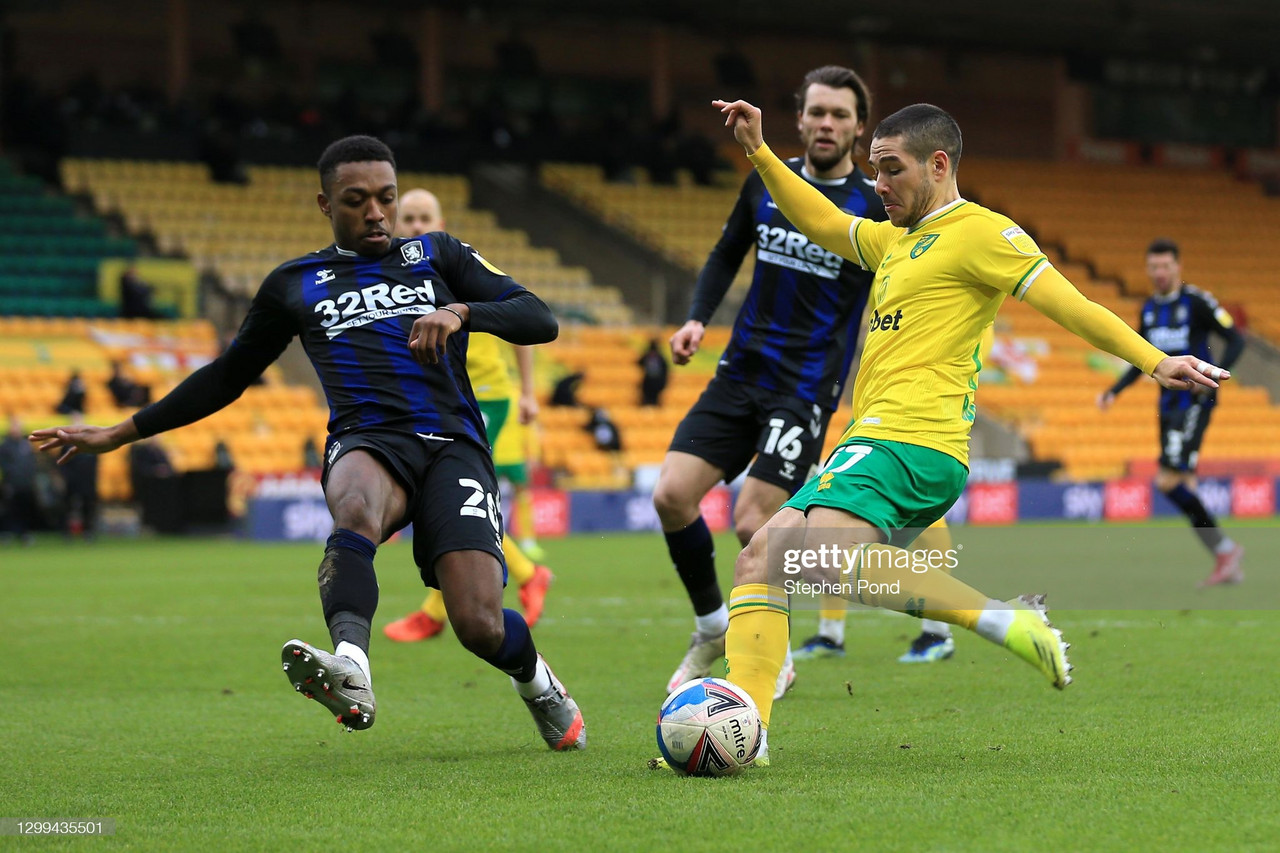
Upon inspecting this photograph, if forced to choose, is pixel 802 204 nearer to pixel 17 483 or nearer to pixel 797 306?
pixel 797 306

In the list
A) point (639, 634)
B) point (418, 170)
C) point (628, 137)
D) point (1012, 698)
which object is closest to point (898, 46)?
point (628, 137)

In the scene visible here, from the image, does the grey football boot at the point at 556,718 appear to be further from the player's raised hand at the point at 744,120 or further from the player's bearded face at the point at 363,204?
the player's raised hand at the point at 744,120

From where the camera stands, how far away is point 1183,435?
37.8 feet

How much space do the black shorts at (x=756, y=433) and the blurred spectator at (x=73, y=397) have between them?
1318 centimetres

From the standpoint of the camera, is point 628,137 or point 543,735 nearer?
point 543,735

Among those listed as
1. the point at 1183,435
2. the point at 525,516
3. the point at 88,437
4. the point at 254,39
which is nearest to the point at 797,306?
the point at 88,437

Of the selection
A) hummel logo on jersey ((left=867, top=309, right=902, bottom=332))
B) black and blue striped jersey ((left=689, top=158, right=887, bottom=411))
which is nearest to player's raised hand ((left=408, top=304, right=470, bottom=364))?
hummel logo on jersey ((left=867, top=309, right=902, bottom=332))

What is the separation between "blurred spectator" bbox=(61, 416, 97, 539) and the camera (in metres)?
17.6

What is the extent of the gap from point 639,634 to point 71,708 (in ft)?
11.0

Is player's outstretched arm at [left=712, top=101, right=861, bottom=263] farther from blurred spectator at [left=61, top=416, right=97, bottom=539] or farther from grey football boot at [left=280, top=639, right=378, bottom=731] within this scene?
blurred spectator at [left=61, top=416, right=97, bottom=539]

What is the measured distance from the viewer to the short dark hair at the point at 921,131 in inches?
190

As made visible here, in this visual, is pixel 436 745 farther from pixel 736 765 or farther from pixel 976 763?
pixel 976 763

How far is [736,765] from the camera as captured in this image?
4.41 m

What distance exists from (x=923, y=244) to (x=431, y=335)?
5.11 feet
